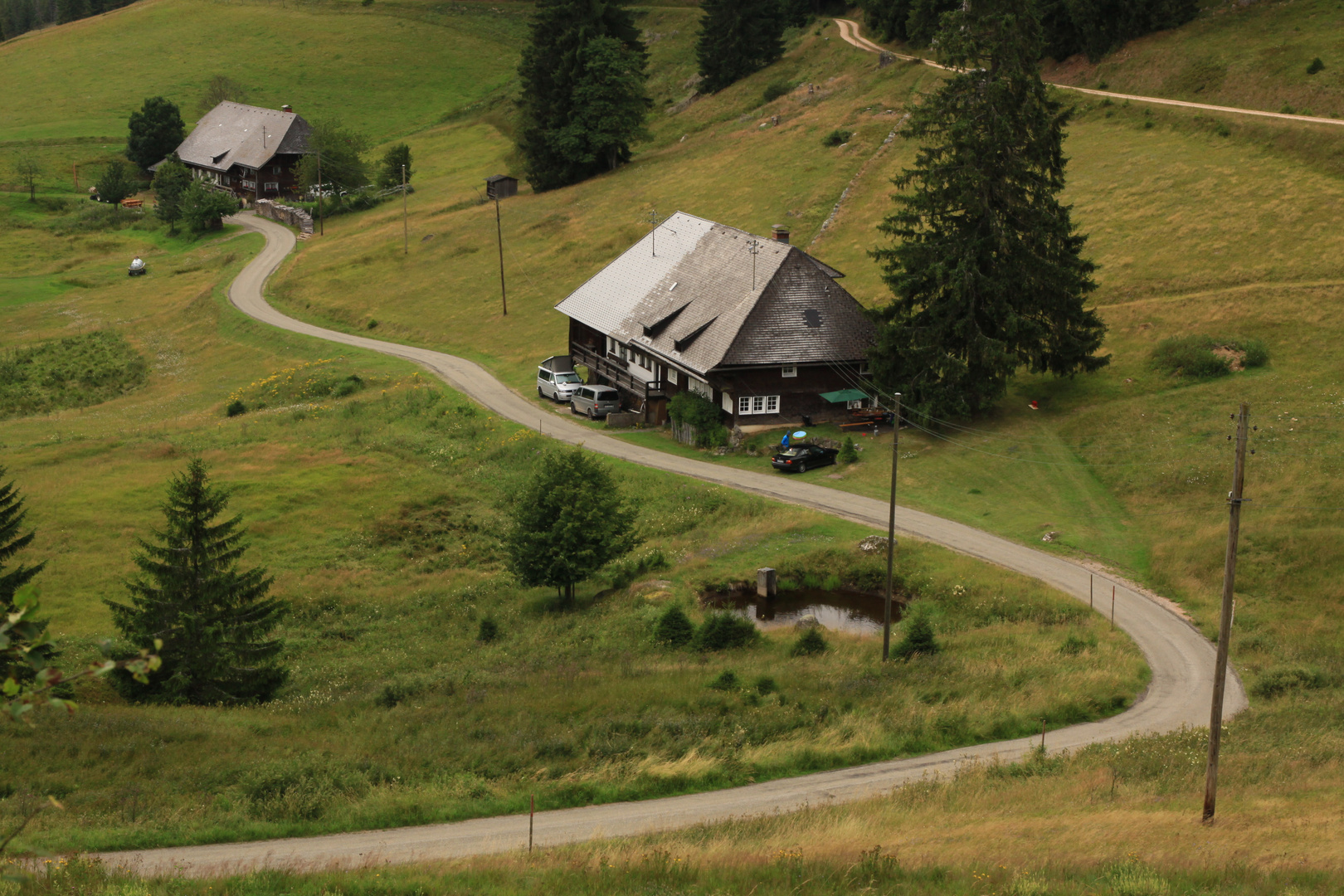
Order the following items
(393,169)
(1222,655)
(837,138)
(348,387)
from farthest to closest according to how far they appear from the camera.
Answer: (393,169) < (837,138) < (348,387) < (1222,655)

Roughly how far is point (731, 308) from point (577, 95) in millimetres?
52114

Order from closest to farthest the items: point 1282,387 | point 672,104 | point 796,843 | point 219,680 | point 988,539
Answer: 1. point 796,843
2. point 219,680
3. point 988,539
4. point 1282,387
5. point 672,104

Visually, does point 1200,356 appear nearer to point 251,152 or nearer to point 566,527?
point 566,527

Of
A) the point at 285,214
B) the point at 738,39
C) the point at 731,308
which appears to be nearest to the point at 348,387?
the point at 731,308

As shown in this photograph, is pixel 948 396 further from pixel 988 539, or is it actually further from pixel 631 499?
pixel 631 499

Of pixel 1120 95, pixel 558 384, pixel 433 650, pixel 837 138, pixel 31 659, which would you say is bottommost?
pixel 433 650

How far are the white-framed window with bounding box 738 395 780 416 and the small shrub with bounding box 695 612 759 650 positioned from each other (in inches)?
856

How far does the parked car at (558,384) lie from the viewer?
208 feet

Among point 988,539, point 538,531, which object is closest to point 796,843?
point 538,531

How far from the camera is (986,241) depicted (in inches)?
1960

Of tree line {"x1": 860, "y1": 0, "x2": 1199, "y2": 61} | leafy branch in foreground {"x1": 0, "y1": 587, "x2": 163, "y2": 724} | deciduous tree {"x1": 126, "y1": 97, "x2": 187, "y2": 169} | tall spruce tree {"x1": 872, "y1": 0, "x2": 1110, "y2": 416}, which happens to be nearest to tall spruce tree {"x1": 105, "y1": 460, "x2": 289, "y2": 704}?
leafy branch in foreground {"x1": 0, "y1": 587, "x2": 163, "y2": 724}

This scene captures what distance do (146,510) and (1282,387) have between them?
47244mm

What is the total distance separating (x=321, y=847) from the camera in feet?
68.9

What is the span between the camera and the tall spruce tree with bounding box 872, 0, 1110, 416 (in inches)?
1938
